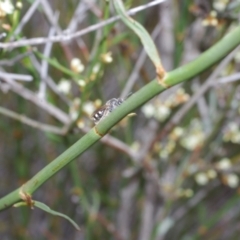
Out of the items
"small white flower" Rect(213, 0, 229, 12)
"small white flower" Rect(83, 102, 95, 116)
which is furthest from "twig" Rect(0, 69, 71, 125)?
"small white flower" Rect(213, 0, 229, 12)

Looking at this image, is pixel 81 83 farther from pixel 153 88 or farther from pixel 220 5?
pixel 153 88

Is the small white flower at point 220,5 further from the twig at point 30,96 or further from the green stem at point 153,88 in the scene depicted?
the green stem at point 153,88

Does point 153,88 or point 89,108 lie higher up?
point 89,108

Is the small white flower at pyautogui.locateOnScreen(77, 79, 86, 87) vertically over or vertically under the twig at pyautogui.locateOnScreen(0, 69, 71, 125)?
under

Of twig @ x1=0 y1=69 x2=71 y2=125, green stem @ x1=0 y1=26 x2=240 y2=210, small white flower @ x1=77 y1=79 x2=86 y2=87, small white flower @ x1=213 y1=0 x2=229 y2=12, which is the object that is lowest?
green stem @ x1=0 y1=26 x2=240 y2=210

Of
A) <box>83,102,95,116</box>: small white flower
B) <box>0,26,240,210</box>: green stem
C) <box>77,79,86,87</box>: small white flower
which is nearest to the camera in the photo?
<box>0,26,240,210</box>: green stem

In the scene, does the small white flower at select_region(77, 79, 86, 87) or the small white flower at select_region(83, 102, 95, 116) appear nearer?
the small white flower at select_region(77, 79, 86, 87)

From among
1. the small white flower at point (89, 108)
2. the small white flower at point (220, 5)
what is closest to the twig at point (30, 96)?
the small white flower at point (89, 108)

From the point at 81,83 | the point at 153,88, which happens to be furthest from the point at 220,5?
the point at 153,88

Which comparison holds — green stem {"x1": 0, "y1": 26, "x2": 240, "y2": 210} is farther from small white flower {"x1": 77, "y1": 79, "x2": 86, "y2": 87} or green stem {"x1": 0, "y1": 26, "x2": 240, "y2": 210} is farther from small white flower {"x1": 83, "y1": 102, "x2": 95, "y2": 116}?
small white flower {"x1": 83, "y1": 102, "x2": 95, "y2": 116}

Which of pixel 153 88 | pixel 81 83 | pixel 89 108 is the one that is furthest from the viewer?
pixel 89 108

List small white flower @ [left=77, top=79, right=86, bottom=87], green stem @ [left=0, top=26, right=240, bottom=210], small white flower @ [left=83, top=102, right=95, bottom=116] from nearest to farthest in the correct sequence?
green stem @ [left=0, top=26, right=240, bottom=210], small white flower @ [left=77, top=79, right=86, bottom=87], small white flower @ [left=83, top=102, right=95, bottom=116]

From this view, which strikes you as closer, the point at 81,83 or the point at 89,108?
the point at 81,83
